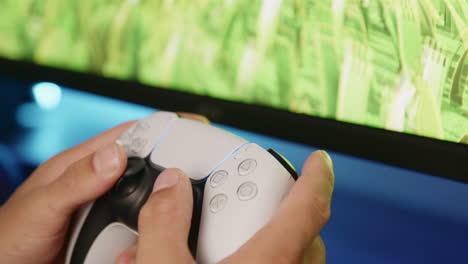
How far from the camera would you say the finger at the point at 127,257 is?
0.41 m

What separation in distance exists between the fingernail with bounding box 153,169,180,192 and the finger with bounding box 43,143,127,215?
0.05 m

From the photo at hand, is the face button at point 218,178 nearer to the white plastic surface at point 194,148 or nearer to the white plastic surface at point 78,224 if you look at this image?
the white plastic surface at point 194,148

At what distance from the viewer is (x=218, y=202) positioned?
1.23 ft

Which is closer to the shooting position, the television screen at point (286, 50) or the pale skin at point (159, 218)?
the pale skin at point (159, 218)

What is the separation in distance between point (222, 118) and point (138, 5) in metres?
0.21

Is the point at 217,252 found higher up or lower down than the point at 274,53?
lower down

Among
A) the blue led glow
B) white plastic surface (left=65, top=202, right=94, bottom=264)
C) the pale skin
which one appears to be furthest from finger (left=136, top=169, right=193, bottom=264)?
the blue led glow

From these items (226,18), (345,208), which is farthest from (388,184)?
(226,18)

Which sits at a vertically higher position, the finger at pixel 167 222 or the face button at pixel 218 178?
the face button at pixel 218 178

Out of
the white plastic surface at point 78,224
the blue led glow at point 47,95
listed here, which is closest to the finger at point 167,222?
the white plastic surface at point 78,224

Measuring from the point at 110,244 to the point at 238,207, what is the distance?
0.17 meters

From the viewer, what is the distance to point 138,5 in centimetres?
57

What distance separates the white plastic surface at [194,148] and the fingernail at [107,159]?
0.04m

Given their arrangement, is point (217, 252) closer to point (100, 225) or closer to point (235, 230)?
point (235, 230)
